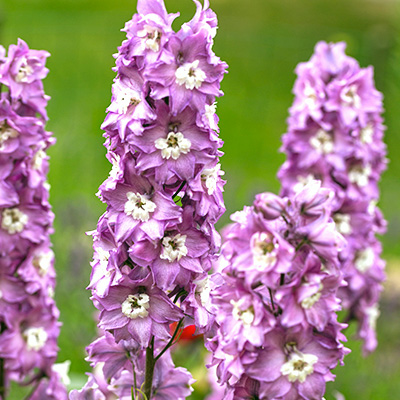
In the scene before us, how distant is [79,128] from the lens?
27.5 feet

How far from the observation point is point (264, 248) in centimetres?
191

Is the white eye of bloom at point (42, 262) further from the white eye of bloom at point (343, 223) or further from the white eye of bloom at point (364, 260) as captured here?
the white eye of bloom at point (364, 260)

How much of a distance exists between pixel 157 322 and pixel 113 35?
873cm

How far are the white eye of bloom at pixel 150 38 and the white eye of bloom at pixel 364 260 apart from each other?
70.1 inches

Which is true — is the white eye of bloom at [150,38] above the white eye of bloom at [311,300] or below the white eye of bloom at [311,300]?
above

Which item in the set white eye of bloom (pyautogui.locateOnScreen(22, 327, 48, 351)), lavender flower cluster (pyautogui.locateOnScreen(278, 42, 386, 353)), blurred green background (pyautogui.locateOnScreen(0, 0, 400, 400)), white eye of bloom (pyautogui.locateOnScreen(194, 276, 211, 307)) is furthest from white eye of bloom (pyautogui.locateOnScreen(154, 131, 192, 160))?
blurred green background (pyautogui.locateOnScreen(0, 0, 400, 400))

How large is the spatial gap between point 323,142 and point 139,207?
4.82 feet

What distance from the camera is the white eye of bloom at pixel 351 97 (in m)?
3.32

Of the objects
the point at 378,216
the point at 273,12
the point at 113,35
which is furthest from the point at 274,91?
the point at 378,216

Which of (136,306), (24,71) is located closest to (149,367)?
(136,306)

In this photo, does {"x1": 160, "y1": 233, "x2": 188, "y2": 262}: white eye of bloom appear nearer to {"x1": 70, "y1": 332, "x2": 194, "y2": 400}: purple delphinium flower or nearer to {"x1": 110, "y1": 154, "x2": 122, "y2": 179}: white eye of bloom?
{"x1": 110, "y1": 154, "x2": 122, "y2": 179}: white eye of bloom

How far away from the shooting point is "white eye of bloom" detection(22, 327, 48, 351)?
286 centimetres

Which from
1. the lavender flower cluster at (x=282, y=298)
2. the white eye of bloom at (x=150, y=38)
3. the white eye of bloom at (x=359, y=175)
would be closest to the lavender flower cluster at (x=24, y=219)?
the white eye of bloom at (x=150, y=38)

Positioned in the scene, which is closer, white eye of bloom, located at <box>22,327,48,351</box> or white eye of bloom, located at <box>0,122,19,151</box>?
white eye of bloom, located at <box>0,122,19,151</box>
